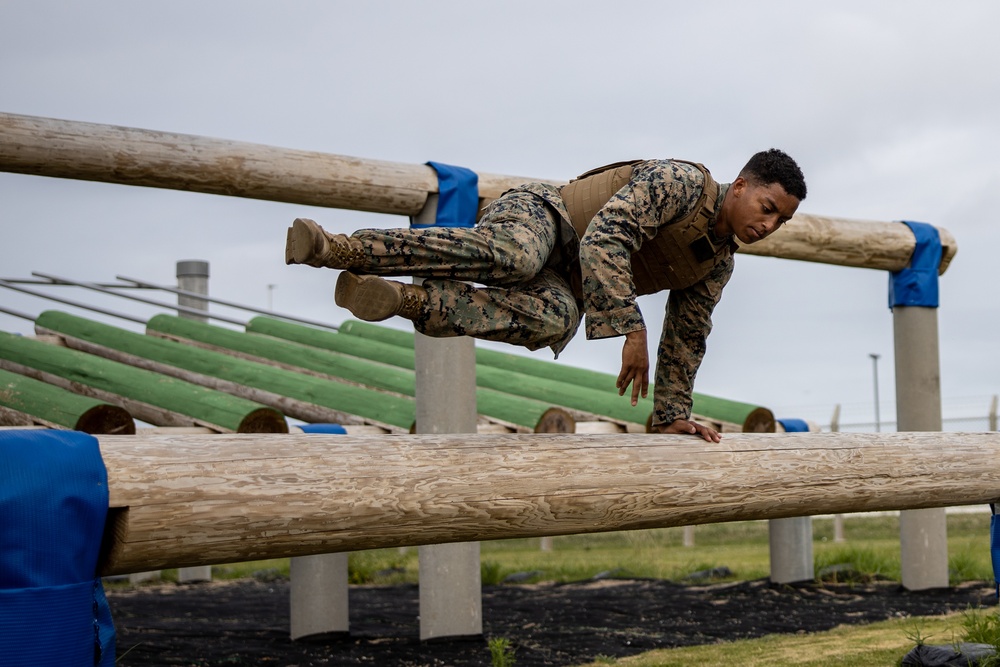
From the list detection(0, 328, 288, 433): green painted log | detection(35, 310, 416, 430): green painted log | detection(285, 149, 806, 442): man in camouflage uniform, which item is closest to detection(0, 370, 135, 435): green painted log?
detection(0, 328, 288, 433): green painted log

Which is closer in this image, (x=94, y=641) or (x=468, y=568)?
(x=94, y=641)

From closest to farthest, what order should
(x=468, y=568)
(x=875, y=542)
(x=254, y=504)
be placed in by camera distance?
(x=254, y=504), (x=468, y=568), (x=875, y=542)

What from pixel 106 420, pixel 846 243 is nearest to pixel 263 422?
pixel 106 420

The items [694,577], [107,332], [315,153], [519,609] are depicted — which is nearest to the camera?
[315,153]

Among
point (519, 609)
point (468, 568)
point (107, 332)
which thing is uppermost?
point (107, 332)

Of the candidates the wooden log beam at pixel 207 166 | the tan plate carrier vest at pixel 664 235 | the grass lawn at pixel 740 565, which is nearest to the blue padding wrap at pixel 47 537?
the tan plate carrier vest at pixel 664 235

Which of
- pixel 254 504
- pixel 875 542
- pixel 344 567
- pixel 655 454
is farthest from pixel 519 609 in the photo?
pixel 875 542

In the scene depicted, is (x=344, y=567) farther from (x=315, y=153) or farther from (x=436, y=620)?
(x=315, y=153)

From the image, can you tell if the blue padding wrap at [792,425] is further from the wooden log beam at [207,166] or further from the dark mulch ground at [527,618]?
the wooden log beam at [207,166]

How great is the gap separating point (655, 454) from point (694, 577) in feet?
23.8

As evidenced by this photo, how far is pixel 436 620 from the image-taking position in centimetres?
661

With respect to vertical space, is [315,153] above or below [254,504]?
above

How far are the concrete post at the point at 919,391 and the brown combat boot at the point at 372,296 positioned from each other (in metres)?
6.17

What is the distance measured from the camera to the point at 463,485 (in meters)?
3.34
